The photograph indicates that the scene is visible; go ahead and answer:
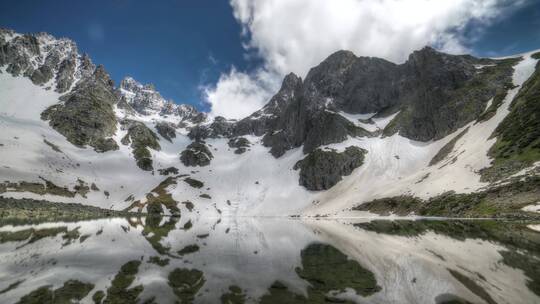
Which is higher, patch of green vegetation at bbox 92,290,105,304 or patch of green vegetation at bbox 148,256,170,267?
patch of green vegetation at bbox 148,256,170,267

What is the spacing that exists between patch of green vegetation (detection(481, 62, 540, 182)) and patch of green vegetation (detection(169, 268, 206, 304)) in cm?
8499

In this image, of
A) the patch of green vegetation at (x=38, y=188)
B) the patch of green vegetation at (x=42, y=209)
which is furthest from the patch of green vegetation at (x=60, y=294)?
the patch of green vegetation at (x=38, y=188)

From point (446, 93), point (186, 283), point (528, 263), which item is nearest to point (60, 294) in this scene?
point (186, 283)

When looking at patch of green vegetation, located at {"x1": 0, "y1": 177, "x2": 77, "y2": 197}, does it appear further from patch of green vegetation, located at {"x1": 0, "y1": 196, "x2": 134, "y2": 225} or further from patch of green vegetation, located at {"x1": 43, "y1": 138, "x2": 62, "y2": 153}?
patch of green vegetation, located at {"x1": 43, "y1": 138, "x2": 62, "y2": 153}

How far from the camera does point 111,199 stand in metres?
175

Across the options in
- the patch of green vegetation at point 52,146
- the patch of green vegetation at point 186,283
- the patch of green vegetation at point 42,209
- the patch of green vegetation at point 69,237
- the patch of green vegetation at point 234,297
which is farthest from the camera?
the patch of green vegetation at point 52,146

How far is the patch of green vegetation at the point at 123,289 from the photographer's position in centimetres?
1316

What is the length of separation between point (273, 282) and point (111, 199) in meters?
183

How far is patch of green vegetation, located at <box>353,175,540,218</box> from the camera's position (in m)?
58.6

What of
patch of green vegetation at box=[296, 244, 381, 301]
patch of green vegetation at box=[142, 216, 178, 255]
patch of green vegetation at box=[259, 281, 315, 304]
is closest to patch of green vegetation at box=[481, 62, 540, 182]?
patch of green vegetation at box=[296, 244, 381, 301]

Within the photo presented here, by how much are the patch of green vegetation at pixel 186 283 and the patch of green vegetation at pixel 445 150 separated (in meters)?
131

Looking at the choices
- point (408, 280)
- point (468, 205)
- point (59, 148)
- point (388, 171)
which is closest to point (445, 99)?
point (388, 171)

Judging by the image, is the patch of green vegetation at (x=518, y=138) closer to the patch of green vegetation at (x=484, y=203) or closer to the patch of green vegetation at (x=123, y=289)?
the patch of green vegetation at (x=484, y=203)

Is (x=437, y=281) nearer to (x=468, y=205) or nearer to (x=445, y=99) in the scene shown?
(x=468, y=205)
